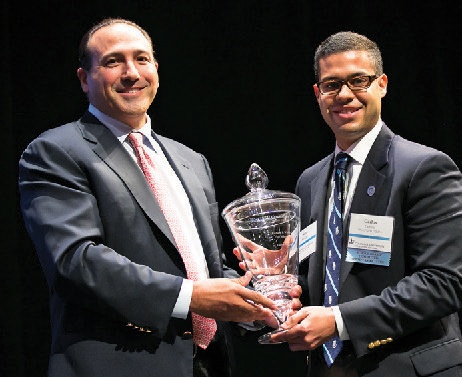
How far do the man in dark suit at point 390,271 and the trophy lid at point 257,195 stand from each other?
0.28 m

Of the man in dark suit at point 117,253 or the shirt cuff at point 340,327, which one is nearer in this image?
the man in dark suit at point 117,253

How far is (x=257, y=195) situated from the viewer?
2648 mm

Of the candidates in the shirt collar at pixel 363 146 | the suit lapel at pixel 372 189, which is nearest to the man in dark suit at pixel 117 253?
the suit lapel at pixel 372 189

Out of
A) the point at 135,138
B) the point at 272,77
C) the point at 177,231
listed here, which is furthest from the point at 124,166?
the point at 272,77

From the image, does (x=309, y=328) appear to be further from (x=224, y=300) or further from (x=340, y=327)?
(x=224, y=300)

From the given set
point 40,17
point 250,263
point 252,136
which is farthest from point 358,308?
point 40,17

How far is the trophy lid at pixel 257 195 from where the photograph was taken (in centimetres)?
258

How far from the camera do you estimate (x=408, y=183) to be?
2607 mm

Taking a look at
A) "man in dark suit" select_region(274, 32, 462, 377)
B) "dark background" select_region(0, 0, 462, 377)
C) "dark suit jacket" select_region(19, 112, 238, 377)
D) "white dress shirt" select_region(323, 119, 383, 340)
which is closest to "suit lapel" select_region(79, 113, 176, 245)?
"dark suit jacket" select_region(19, 112, 238, 377)

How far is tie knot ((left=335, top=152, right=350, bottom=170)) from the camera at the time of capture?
286cm

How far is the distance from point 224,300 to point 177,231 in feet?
1.11

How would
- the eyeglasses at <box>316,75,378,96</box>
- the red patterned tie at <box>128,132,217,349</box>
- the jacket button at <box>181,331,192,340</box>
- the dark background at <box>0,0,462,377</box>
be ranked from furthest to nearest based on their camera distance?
the dark background at <box>0,0,462,377</box>, the eyeglasses at <box>316,75,378,96</box>, the red patterned tie at <box>128,132,217,349</box>, the jacket button at <box>181,331,192,340</box>

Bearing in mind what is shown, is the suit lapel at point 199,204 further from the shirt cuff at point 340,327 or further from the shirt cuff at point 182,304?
the shirt cuff at point 340,327

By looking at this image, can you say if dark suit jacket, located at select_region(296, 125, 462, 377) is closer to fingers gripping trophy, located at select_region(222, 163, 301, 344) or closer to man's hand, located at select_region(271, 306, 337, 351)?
man's hand, located at select_region(271, 306, 337, 351)
